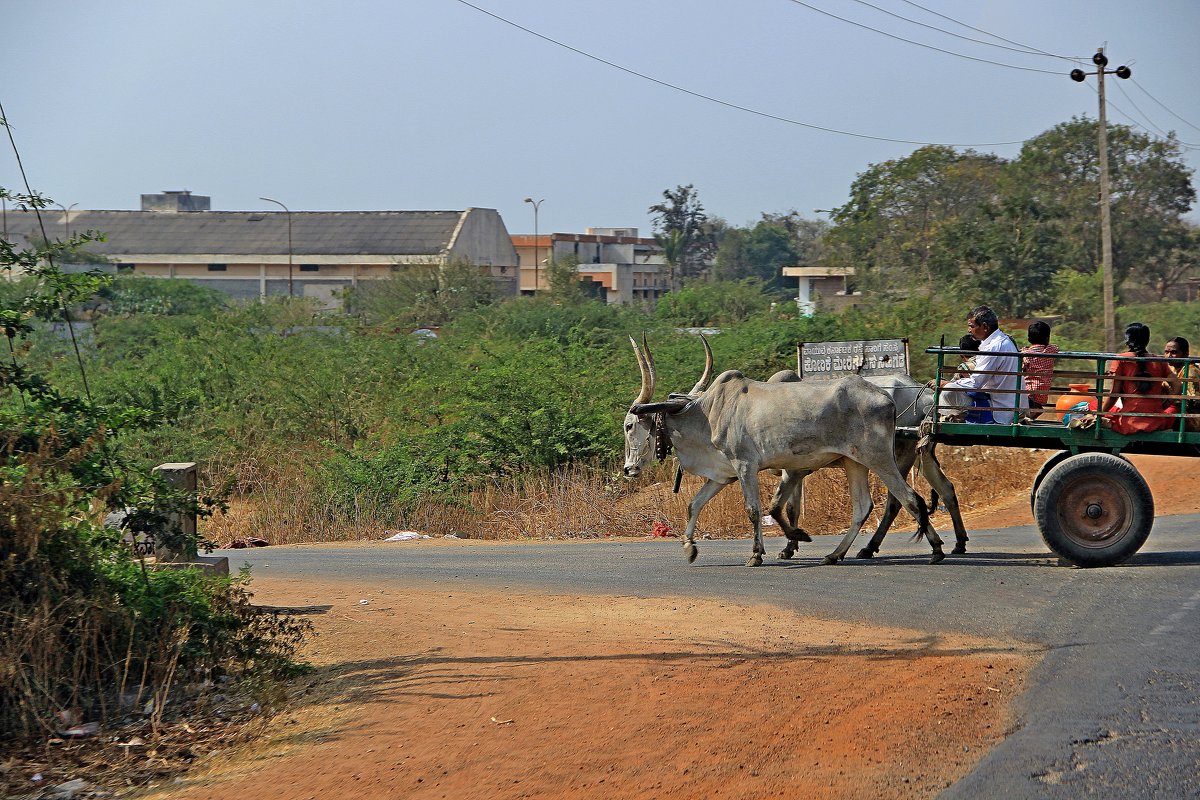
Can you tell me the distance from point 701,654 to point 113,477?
3.80m

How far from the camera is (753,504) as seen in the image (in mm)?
12047

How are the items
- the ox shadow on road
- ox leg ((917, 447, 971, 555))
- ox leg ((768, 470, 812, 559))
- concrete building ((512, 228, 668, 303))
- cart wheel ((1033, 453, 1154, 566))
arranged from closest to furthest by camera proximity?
1. the ox shadow on road
2. cart wheel ((1033, 453, 1154, 566))
3. ox leg ((917, 447, 971, 555))
4. ox leg ((768, 470, 812, 559))
5. concrete building ((512, 228, 668, 303))

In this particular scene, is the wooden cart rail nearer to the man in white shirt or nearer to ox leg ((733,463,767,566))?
the man in white shirt

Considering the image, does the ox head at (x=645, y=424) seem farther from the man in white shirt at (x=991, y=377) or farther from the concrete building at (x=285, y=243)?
the concrete building at (x=285, y=243)

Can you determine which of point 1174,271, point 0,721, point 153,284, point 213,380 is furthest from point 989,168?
point 0,721

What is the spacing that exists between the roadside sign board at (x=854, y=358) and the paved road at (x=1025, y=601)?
1900mm

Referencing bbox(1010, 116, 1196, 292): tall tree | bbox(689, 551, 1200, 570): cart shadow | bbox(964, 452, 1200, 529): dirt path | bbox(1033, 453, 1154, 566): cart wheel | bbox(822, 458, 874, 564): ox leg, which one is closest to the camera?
bbox(1033, 453, 1154, 566): cart wheel

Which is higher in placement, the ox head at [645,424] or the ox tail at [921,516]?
the ox head at [645,424]

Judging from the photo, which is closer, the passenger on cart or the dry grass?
the passenger on cart

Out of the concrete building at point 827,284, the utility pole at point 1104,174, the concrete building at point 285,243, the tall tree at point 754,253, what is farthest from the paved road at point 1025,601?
the tall tree at point 754,253

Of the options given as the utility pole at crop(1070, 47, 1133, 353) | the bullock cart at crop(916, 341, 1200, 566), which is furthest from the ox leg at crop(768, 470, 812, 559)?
the utility pole at crop(1070, 47, 1133, 353)

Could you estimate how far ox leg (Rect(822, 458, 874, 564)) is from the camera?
11922 mm

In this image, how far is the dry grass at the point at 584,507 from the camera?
688 inches

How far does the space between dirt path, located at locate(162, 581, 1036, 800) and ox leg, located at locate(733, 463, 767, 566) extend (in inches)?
84.5
